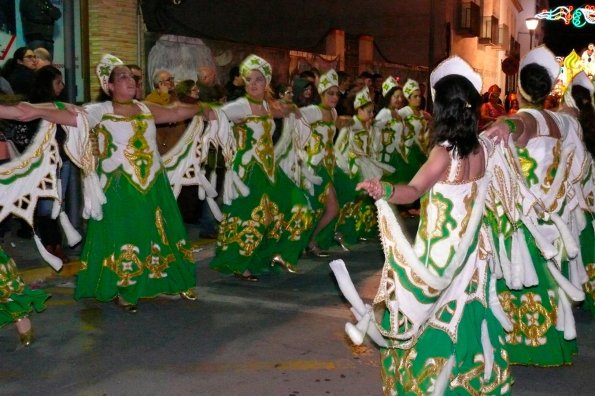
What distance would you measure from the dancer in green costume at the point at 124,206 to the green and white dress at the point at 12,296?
1015 mm

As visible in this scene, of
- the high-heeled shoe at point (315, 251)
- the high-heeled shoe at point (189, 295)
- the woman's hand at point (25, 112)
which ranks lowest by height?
the high-heeled shoe at point (315, 251)

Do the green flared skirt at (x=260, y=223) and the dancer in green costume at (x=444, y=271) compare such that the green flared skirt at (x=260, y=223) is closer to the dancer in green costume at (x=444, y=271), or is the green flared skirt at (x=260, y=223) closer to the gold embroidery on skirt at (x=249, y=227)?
the gold embroidery on skirt at (x=249, y=227)

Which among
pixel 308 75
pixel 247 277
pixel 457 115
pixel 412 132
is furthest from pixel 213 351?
pixel 412 132

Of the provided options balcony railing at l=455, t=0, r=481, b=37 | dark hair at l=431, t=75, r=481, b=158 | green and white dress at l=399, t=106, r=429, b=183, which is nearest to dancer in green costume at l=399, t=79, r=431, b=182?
green and white dress at l=399, t=106, r=429, b=183

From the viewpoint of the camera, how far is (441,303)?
153 inches

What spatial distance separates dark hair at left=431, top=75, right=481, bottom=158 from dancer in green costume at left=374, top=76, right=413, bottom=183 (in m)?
6.92

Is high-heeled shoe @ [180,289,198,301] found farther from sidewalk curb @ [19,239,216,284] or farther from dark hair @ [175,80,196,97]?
dark hair @ [175,80,196,97]

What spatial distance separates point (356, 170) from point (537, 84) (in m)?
4.54

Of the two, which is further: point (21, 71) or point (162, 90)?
point (162, 90)

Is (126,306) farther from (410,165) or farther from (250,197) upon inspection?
(410,165)

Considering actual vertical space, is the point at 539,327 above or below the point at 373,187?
below

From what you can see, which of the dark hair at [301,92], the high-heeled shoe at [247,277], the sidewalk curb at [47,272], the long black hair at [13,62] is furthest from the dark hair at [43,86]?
the dark hair at [301,92]

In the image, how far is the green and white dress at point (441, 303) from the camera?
3.78 metres

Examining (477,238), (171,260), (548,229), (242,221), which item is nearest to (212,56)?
(242,221)
